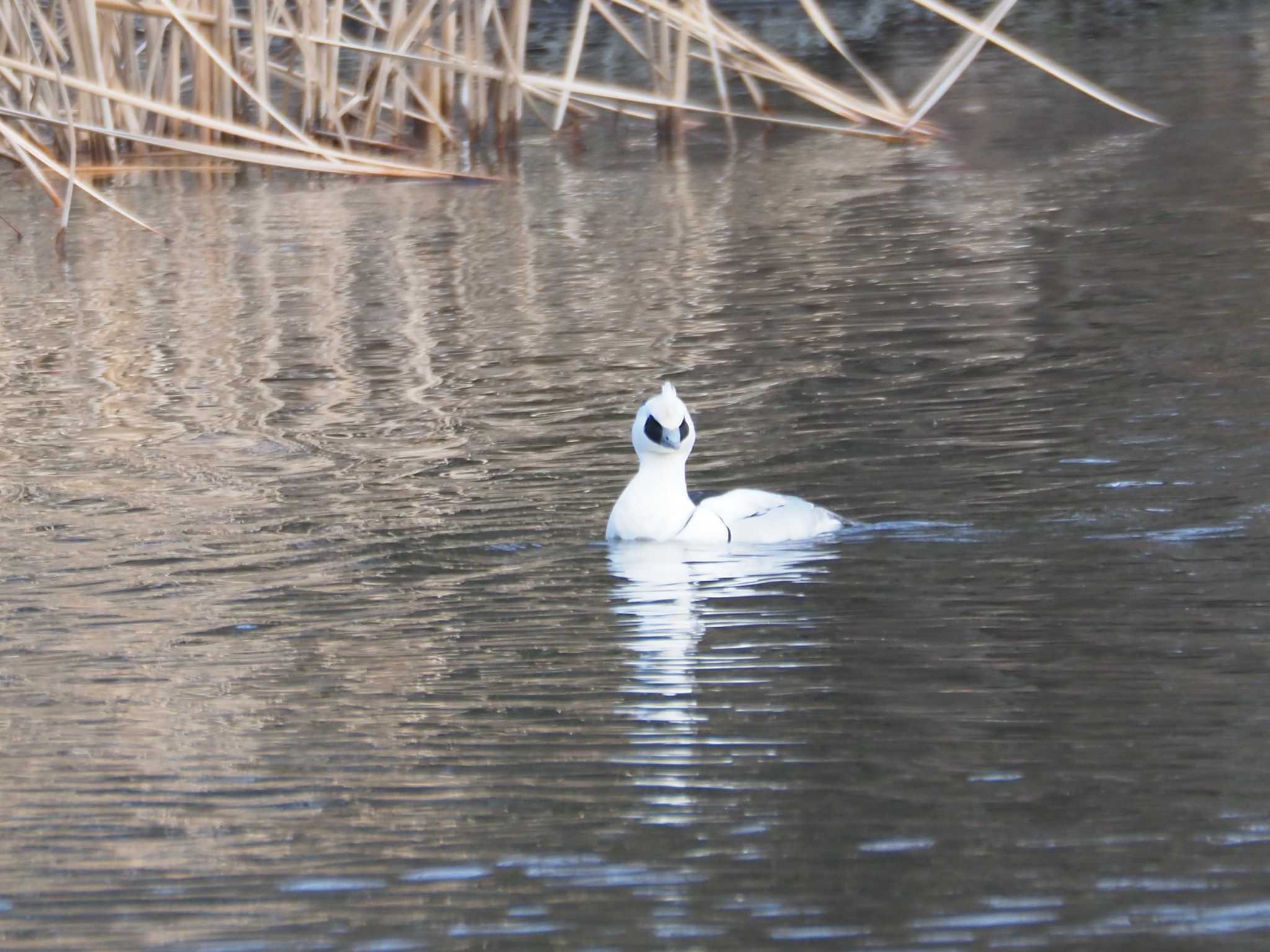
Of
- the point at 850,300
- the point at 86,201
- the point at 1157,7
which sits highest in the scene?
the point at 1157,7

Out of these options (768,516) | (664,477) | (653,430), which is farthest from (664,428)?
(768,516)

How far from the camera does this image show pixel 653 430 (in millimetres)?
6484

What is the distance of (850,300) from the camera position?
1035 centimetres

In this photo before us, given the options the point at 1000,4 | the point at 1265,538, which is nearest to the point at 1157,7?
the point at 1000,4

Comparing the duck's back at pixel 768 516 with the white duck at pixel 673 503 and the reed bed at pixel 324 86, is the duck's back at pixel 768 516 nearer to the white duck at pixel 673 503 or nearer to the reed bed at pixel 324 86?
the white duck at pixel 673 503

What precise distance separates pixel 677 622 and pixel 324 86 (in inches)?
431

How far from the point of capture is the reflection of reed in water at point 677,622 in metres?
4.45

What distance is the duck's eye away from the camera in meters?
6.46

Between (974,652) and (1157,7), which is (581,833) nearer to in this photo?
(974,652)

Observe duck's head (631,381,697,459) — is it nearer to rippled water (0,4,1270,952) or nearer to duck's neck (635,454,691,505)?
duck's neck (635,454,691,505)

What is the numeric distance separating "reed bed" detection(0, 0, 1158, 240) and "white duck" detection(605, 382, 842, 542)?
6265mm

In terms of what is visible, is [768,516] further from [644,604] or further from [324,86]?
[324,86]

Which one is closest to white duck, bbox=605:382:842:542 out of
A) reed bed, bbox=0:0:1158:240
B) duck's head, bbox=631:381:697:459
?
duck's head, bbox=631:381:697:459

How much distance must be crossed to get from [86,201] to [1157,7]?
1546 cm
